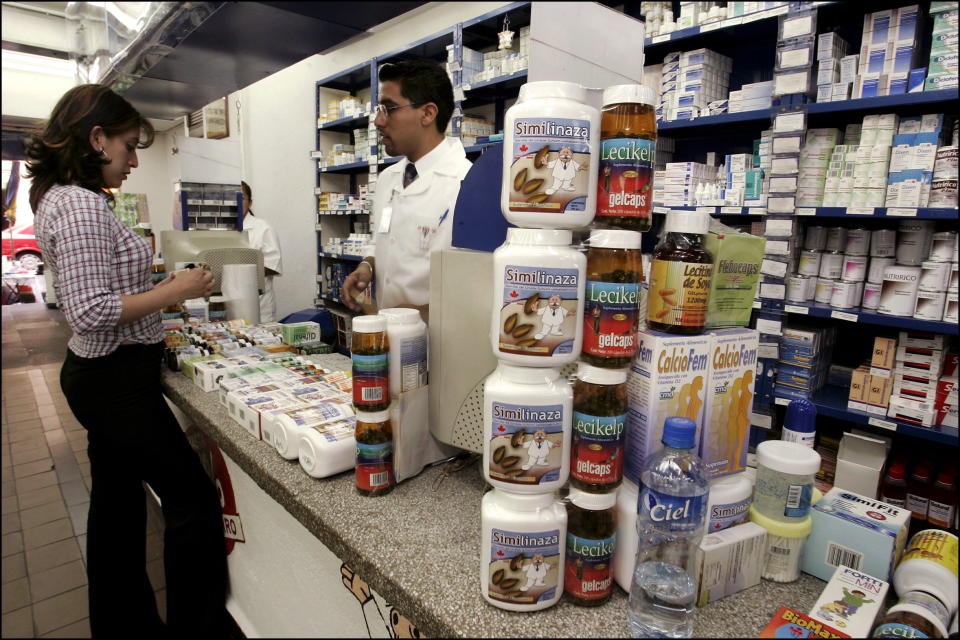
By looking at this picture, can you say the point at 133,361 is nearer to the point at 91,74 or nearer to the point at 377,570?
the point at 91,74

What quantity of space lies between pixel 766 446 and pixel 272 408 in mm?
1260

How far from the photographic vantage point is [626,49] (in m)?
1.21

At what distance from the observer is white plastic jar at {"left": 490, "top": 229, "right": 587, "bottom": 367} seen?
852mm

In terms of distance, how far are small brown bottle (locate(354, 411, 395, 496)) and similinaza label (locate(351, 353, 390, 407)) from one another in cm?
4

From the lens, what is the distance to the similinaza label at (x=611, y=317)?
0.87 meters

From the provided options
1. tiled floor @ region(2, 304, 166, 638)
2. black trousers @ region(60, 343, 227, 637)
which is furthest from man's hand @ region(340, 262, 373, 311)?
tiled floor @ region(2, 304, 166, 638)

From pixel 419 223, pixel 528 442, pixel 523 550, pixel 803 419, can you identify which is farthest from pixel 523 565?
pixel 419 223

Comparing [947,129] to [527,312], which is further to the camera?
[947,129]

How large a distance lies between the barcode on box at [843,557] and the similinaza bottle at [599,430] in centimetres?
47

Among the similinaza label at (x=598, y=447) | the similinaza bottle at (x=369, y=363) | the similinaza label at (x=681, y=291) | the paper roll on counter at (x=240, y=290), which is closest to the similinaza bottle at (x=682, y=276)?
the similinaza label at (x=681, y=291)

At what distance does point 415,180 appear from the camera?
8.48ft

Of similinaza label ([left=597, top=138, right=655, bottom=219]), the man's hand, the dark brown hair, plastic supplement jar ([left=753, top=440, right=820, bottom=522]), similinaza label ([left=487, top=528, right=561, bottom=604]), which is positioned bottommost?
similinaza label ([left=487, top=528, right=561, bottom=604])

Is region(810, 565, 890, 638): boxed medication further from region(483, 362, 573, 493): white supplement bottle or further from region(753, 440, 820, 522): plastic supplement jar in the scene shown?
region(483, 362, 573, 493): white supplement bottle

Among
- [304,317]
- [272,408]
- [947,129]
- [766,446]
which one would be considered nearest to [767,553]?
[766,446]
